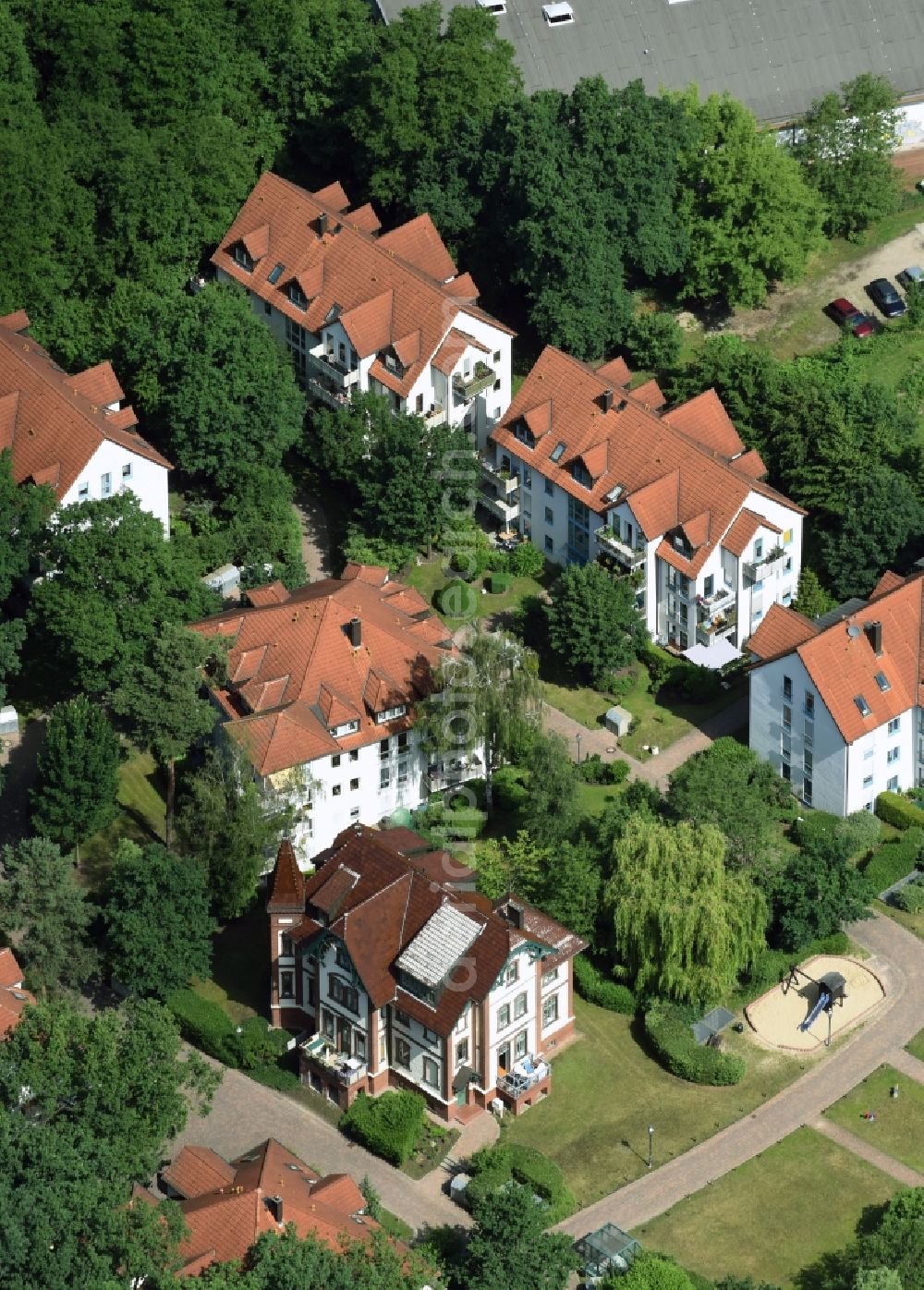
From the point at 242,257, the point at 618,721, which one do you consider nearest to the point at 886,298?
the point at 618,721

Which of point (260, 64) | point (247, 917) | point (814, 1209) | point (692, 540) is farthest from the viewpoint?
point (260, 64)

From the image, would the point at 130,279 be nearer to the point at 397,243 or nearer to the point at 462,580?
the point at 397,243

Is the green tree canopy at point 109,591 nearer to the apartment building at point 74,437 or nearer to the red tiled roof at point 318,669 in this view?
the red tiled roof at point 318,669

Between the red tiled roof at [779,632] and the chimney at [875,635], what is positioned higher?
the chimney at [875,635]

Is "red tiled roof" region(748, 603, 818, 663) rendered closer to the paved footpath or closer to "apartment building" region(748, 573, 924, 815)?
"apartment building" region(748, 573, 924, 815)

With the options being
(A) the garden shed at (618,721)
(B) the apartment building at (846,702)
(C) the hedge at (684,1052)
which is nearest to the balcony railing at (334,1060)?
(C) the hedge at (684,1052)

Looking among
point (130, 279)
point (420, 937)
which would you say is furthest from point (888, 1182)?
point (130, 279)

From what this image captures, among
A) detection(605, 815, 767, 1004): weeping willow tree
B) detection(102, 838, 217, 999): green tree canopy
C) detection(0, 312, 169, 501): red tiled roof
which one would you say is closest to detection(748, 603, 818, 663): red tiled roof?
detection(605, 815, 767, 1004): weeping willow tree

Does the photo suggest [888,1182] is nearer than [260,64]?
Yes
